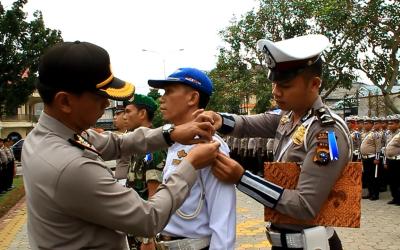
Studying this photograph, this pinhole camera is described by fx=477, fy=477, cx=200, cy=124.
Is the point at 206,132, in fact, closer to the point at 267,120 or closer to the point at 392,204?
the point at 267,120

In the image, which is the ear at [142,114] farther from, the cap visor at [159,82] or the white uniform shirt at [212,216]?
the white uniform shirt at [212,216]

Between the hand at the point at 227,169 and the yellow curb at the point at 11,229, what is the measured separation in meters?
6.27

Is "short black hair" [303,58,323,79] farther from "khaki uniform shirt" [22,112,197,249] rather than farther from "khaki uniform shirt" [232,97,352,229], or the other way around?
"khaki uniform shirt" [22,112,197,249]

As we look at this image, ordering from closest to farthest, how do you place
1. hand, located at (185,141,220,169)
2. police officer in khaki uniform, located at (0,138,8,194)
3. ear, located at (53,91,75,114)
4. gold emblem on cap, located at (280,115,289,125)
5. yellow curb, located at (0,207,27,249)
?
ear, located at (53,91,75,114), hand, located at (185,141,220,169), gold emblem on cap, located at (280,115,289,125), yellow curb, located at (0,207,27,249), police officer in khaki uniform, located at (0,138,8,194)

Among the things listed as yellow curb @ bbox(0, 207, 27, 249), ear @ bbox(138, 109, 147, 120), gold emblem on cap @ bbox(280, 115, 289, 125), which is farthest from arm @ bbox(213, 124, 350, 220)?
yellow curb @ bbox(0, 207, 27, 249)

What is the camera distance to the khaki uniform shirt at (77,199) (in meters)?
1.70

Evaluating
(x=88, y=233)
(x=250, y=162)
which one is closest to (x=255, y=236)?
(x=88, y=233)

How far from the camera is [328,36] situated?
1527 cm

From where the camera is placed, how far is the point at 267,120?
9.48 ft

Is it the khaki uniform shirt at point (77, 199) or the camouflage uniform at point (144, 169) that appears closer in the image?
the khaki uniform shirt at point (77, 199)

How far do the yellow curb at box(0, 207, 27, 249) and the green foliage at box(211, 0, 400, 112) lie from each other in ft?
27.4

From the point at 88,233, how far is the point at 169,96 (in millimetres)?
→ 1099

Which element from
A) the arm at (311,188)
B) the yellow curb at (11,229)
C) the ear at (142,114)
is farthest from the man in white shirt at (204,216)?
the yellow curb at (11,229)

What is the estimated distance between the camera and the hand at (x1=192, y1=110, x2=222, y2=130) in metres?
2.38
